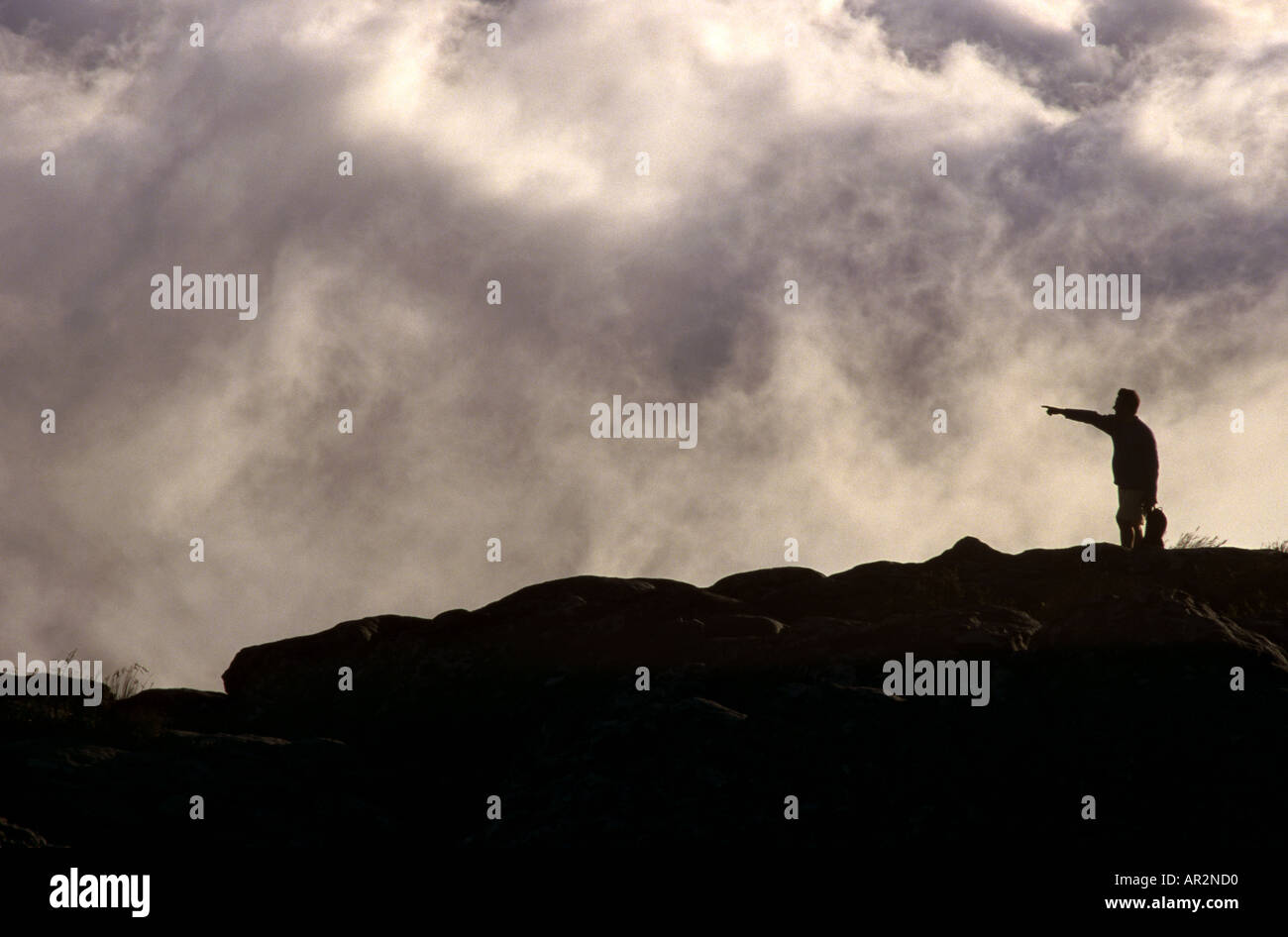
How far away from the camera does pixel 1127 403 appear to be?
68.2 feet

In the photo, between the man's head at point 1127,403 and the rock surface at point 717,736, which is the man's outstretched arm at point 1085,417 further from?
the rock surface at point 717,736

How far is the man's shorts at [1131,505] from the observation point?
68.0 ft

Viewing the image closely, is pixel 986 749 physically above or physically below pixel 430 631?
below

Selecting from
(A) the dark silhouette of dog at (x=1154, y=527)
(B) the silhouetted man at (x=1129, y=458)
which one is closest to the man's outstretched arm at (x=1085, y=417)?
(B) the silhouetted man at (x=1129, y=458)

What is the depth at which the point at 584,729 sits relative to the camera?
1452cm

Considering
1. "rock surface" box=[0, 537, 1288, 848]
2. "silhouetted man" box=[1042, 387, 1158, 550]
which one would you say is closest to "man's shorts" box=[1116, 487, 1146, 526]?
"silhouetted man" box=[1042, 387, 1158, 550]

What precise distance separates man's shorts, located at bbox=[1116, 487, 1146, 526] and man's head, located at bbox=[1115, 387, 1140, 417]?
1336 mm

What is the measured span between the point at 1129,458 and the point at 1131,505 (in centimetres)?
94

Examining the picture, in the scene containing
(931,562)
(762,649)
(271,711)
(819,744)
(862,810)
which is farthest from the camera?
(931,562)

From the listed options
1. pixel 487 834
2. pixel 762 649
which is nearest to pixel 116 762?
pixel 487 834

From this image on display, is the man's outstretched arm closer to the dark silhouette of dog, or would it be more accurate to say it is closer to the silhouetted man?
the silhouetted man

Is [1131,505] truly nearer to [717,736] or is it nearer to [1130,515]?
[1130,515]
